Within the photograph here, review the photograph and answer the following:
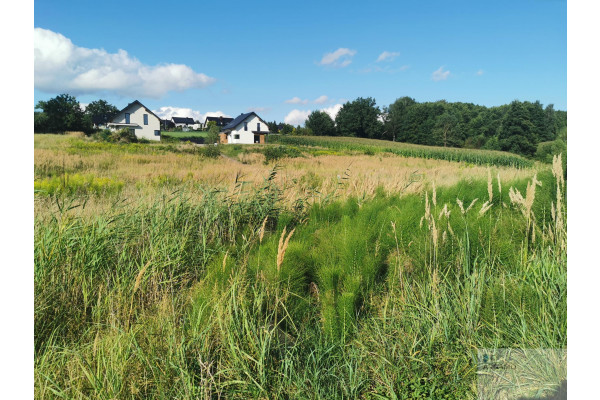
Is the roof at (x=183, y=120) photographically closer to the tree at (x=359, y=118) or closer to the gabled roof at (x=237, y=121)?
the gabled roof at (x=237, y=121)

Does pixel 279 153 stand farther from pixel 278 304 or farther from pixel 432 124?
pixel 278 304

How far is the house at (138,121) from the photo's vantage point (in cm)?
303

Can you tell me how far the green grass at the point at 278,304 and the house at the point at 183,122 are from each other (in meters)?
0.66

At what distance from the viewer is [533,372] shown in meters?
1.49

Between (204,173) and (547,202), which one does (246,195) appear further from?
(547,202)

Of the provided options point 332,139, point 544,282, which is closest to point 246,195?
point 332,139

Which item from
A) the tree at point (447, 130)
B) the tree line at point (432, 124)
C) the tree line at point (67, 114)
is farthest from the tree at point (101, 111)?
the tree at point (447, 130)

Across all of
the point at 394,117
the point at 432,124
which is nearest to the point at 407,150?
the point at 432,124

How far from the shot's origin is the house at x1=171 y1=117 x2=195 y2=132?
3133 millimetres

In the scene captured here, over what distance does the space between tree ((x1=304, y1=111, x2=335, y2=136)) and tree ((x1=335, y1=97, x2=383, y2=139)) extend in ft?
0.50

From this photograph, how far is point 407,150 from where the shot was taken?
13.8ft

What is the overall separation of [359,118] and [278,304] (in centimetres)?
227
